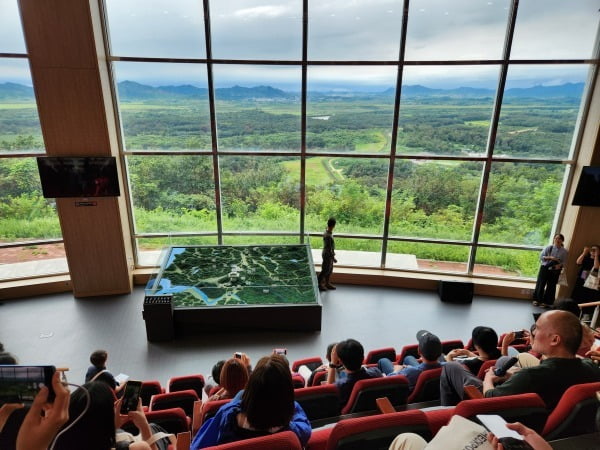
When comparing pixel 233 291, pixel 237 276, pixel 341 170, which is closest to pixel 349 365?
pixel 233 291

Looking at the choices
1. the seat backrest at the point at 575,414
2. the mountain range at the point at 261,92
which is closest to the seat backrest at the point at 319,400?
the seat backrest at the point at 575,414

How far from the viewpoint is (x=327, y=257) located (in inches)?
283

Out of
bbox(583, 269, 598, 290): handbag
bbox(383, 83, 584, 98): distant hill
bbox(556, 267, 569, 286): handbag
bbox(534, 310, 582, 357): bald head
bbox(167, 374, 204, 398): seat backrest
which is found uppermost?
bbox(383, 83, 584, 98): distant hill

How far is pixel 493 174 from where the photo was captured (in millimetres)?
7051

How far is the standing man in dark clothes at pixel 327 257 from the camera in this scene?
23.3 ft

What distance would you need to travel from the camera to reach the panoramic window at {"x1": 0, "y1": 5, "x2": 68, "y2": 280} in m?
6.20

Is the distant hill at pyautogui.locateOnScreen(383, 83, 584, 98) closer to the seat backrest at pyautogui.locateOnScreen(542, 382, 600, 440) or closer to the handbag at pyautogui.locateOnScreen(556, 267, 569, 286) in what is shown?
the handbag at pyautogui.locateOnScreen(556, 267, 569, 286)

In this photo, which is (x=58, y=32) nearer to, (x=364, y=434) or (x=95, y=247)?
(x=95, y=247)

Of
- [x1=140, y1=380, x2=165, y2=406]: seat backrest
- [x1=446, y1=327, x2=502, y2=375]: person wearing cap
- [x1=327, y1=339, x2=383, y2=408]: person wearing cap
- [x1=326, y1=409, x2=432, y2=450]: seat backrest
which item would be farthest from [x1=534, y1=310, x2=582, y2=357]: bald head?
[x1=140, y1=380, x2=165, y2=406]: seat backrest

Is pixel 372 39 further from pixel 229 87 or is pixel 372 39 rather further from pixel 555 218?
pixel 555 218

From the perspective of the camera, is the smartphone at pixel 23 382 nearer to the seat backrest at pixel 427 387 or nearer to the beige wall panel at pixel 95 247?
the seat backrest at pixel 427 387

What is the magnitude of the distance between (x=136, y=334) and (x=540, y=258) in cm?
673

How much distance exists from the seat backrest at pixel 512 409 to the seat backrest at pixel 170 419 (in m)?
2.01

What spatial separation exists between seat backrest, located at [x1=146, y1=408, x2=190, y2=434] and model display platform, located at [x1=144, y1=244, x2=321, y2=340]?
9.20 ft
